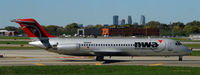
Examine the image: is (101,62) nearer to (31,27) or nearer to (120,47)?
(120,47)

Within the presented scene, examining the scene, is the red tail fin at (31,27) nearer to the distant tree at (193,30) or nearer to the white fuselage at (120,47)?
the white fuselage at (120,47)

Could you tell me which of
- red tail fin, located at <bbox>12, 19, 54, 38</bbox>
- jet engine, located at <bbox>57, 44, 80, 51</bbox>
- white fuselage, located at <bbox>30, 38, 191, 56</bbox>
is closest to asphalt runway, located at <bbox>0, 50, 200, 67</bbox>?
white fuselage, located at <bbox>30, 38, 191, 56</bbox>

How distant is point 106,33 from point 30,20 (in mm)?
126496

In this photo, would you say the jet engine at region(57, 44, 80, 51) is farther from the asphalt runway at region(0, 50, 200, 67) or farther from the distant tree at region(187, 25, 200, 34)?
the distant tree at region(187, 25, 200, 34)

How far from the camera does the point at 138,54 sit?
127 ft

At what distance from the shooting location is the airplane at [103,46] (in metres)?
38.1

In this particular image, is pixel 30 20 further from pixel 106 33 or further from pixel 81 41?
pixel 106 33

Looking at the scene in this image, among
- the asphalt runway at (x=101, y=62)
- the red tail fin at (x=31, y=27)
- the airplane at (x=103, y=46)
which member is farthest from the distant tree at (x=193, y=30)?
the red tail fin at (x=31, y=27)

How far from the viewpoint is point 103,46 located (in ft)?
127

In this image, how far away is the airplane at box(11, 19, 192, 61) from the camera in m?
38.1
